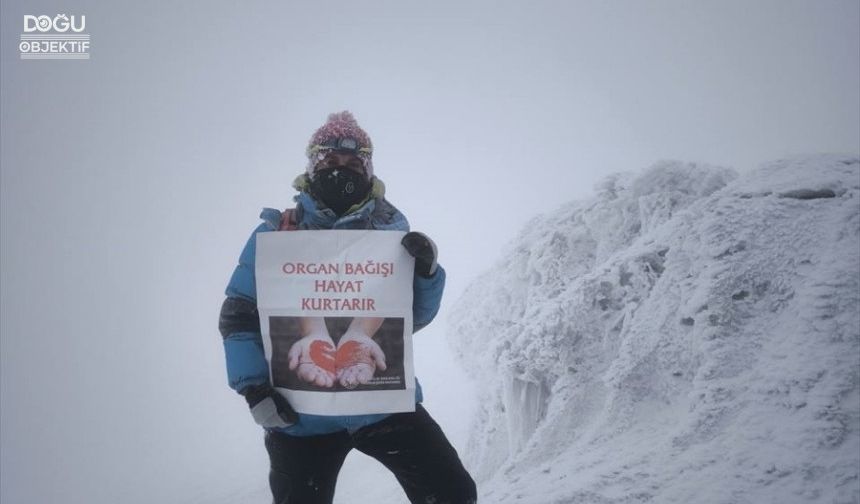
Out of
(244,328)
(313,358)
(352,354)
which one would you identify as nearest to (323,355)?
(313,358)

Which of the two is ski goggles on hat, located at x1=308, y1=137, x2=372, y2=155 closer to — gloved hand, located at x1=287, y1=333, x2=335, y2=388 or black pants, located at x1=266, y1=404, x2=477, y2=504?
gloved hand, located at x1=287, y1=333, x2=335, y2=388

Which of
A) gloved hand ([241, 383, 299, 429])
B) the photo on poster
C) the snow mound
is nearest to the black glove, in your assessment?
the photo on poster

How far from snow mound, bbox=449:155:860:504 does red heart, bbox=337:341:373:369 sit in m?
Answer: 3.60

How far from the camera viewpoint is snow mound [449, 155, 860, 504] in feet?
14.6

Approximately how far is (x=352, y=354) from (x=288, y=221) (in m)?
0.91

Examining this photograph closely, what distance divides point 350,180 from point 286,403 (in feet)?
4.57

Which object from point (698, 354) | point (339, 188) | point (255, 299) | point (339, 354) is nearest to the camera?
point (339, 354)

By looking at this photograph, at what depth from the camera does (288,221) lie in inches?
107

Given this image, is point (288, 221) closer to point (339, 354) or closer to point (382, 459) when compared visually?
point (339, 354)

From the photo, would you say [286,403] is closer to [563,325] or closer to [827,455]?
[827,455]

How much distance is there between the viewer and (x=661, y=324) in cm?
661

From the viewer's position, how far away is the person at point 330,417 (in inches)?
97.1

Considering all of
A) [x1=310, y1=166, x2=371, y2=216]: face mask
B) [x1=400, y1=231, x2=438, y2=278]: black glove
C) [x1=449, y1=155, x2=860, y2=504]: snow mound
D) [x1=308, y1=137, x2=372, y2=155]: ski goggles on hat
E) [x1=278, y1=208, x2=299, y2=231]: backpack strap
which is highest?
[x1=308, y1=137, x2=372, y2=155]: ski goggles on hat

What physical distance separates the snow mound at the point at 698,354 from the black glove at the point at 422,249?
3710mm
